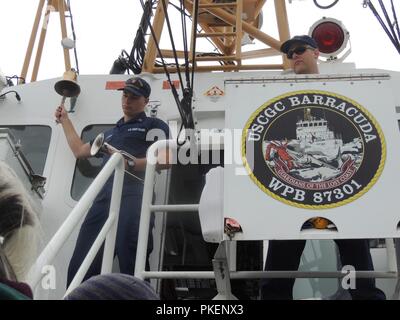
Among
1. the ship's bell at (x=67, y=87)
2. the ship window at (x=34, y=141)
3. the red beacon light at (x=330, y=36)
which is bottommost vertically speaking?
the ship window at (x=34, y=141)

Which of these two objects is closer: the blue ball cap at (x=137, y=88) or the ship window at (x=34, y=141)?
the blue ball cap at (x=137, y=88)

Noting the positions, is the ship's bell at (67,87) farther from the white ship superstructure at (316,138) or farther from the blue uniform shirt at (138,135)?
the white ship superstructure at (316,138)

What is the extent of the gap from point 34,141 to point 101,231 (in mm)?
1833

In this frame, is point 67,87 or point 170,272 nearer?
point 170,272

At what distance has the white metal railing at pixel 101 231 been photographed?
6.98 feet

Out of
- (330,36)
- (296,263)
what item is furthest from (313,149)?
(330,36)

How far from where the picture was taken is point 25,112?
15.4ft

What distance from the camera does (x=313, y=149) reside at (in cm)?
268

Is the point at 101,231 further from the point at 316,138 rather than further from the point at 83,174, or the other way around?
the point at 83,174

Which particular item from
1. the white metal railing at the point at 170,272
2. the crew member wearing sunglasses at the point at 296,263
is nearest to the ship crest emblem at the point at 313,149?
the white metal railing at the point at 170,272

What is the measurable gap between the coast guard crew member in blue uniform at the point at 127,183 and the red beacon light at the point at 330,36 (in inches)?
71.1
